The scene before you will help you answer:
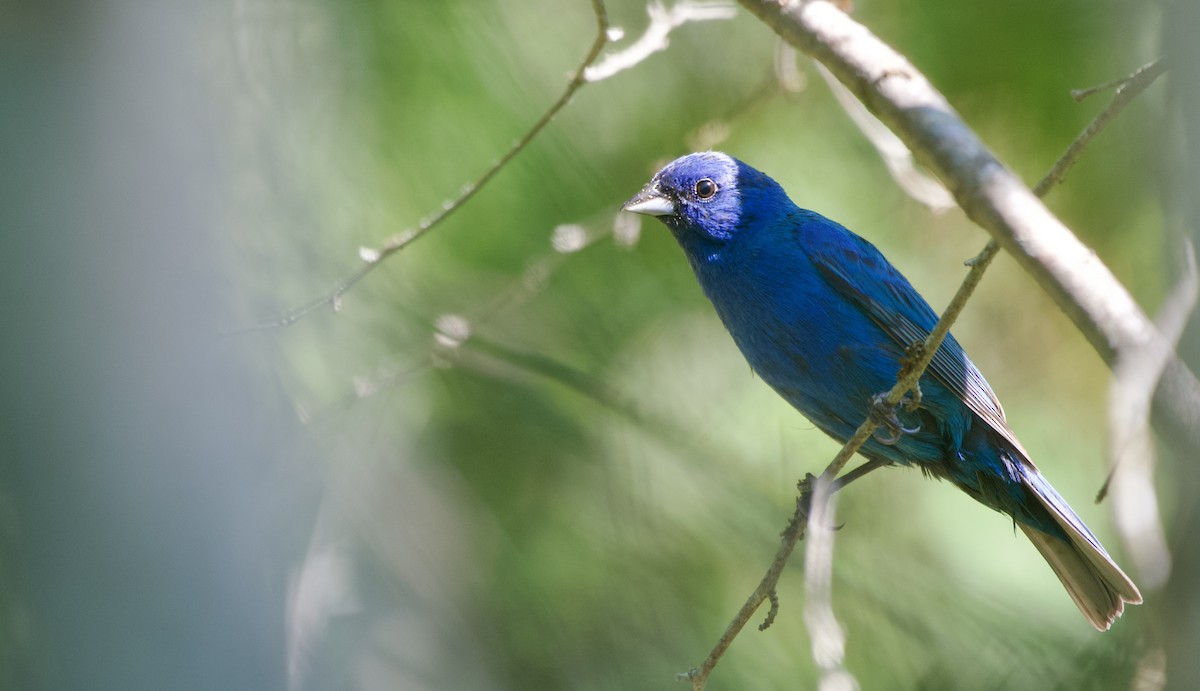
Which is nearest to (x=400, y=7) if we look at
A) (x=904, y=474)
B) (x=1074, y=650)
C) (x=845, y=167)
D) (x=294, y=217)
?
(x=294, y=217)

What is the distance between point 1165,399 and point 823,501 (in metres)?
1.33

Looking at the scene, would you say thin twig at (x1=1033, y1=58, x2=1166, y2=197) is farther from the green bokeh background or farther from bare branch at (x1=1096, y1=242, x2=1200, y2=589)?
the green bokeh background

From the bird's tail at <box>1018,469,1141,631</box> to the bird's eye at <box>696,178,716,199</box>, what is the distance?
144cm

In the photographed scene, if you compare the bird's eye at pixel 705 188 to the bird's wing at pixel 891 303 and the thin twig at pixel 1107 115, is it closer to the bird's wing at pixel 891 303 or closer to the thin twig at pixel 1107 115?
the bird's wing at pixel 891 303

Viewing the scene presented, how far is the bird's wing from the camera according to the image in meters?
3.75

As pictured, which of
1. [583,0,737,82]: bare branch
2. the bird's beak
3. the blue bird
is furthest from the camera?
the bird's beak

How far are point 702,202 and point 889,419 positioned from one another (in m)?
1.09

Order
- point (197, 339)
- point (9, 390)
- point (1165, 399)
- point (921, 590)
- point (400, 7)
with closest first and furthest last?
point (1165, 399) → point (9, 390) → point (197, 339) → point (921, 590) → point (400, 7)

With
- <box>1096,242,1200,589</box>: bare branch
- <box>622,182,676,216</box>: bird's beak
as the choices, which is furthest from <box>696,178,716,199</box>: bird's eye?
<box>1096,242,1200,589</box>: bare branch

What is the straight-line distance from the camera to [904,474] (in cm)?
515

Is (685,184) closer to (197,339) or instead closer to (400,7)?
(400,7)

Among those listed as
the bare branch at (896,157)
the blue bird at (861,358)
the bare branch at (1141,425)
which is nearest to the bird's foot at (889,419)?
the blue bird at (861,358)

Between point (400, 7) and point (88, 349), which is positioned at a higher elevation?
point (400, 7)

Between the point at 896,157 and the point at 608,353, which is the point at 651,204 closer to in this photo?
the point at 896,157
